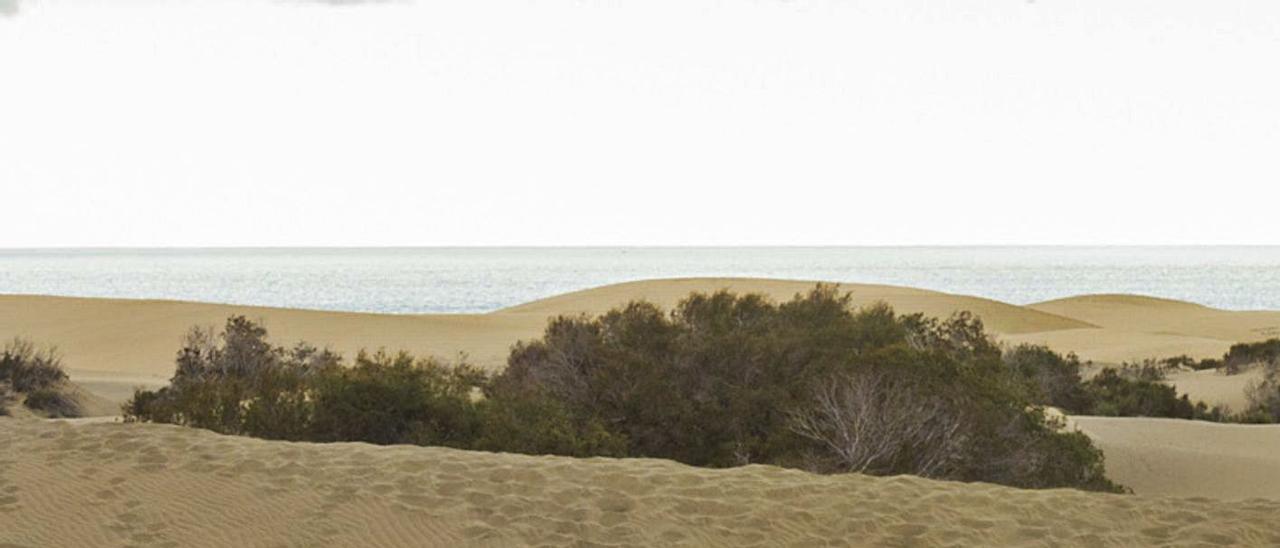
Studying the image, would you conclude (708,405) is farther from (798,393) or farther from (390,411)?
(390,411)

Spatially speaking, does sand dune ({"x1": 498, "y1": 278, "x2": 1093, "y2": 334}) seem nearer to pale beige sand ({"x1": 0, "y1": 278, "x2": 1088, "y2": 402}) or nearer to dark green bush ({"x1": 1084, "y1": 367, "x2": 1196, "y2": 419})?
pale beige sand ({"x1": 0, "y1": 278, "x2": 1088, "y2": 402})

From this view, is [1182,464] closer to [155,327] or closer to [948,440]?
[948,440]

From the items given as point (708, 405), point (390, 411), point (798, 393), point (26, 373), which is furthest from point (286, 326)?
point (798, 393)

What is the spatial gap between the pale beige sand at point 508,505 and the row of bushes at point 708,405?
2.06m

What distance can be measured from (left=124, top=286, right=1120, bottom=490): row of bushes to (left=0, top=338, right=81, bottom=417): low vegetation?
17.9ft

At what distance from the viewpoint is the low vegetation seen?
20281 mm

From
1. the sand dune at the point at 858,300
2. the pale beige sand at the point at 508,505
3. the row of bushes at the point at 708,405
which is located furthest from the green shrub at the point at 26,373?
the sand dune at the point at 858,300

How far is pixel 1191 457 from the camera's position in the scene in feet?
52.9

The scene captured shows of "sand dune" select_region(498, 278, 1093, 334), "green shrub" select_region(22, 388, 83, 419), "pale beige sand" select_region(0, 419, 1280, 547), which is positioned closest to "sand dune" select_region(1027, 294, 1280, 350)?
"sand dune" select_region(498, 278, 1093, 334)

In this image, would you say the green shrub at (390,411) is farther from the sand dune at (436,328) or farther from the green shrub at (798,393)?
the sand dune at (436,328)

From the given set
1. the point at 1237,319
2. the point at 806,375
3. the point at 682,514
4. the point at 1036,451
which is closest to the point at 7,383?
the point at 806,375

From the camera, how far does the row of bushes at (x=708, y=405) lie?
45.3ft

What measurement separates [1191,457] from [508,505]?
10.2m

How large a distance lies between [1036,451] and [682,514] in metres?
5.67
